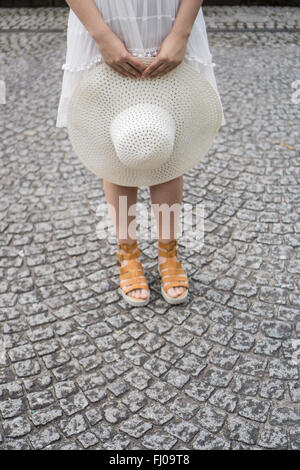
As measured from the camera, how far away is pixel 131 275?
2.57 meters

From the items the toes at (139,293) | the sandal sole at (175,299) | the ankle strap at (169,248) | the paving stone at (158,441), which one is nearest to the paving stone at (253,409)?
the paving stone at (158,441)

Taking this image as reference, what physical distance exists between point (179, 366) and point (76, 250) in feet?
3.45

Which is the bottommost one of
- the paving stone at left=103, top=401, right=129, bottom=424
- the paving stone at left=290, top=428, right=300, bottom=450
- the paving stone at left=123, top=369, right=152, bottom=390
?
the paving stone at left=290, top=428, right=300, bottom=450

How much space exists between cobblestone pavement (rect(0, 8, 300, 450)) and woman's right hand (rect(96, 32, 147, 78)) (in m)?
1.23

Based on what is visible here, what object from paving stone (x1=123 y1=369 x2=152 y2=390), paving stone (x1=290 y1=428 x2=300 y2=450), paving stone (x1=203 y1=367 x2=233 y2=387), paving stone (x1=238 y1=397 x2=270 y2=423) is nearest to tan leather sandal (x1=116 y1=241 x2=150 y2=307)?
paving stone (x1=123 y1=369 x2=152 y2=390)

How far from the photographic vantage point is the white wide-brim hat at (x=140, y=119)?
195 cm

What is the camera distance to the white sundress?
1.89 metres

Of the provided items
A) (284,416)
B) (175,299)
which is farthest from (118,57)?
(284,416)

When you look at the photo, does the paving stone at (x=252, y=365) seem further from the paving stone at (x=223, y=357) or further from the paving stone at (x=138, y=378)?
the paving stone at (x=138, y=378)

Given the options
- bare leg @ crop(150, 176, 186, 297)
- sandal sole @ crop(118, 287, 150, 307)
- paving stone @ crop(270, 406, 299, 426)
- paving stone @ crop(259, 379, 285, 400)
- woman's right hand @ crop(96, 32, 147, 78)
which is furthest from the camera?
sandal sole @ crop(118, 287, 150, 307)

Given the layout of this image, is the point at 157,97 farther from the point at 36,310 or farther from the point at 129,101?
the point at 36,310

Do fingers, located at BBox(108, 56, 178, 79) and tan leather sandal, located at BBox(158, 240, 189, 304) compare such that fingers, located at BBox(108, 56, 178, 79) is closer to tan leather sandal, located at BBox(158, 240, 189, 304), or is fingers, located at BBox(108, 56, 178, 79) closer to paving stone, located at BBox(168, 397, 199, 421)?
tan leather sandal, located at BBox(158, 240, 189, 304)

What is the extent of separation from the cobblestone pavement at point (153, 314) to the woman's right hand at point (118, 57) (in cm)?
123

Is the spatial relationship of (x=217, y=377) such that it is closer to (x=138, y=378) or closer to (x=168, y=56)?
(x=138, y=378)
